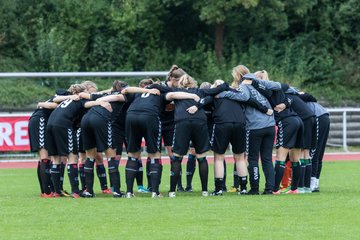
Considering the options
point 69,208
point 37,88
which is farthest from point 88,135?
point 37,88

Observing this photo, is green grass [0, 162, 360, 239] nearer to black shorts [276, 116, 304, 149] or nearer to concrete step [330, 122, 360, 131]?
black shorts [276, 116, 304, 149]

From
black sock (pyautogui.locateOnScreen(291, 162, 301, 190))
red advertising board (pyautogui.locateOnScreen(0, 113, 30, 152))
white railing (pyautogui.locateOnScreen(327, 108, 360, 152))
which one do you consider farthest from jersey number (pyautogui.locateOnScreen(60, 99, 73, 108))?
white railing (pyautogui.locateOnScreen(327, 108, 360, 152))

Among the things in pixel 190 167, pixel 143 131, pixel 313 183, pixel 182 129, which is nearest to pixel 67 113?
pixel 143 131

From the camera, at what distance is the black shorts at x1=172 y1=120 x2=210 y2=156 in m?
15.8

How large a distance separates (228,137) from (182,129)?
31.5 inches

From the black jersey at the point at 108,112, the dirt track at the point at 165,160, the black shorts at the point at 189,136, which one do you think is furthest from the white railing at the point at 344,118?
the black shorts at the point at 189,136

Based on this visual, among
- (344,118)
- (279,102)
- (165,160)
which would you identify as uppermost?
(279,102)

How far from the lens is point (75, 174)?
54.5ft

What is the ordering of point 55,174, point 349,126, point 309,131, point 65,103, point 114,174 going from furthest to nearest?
point 349,126
point 309,131
point 65,103
point 55,174
point 114,174

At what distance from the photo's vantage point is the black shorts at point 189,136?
15836 millimetres

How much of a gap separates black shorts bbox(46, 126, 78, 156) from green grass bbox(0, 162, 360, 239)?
0.89m

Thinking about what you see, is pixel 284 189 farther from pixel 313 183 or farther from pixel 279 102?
pixel 279 102

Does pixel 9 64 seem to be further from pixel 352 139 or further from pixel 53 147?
pixel 53 147

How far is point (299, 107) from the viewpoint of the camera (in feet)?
55.5
